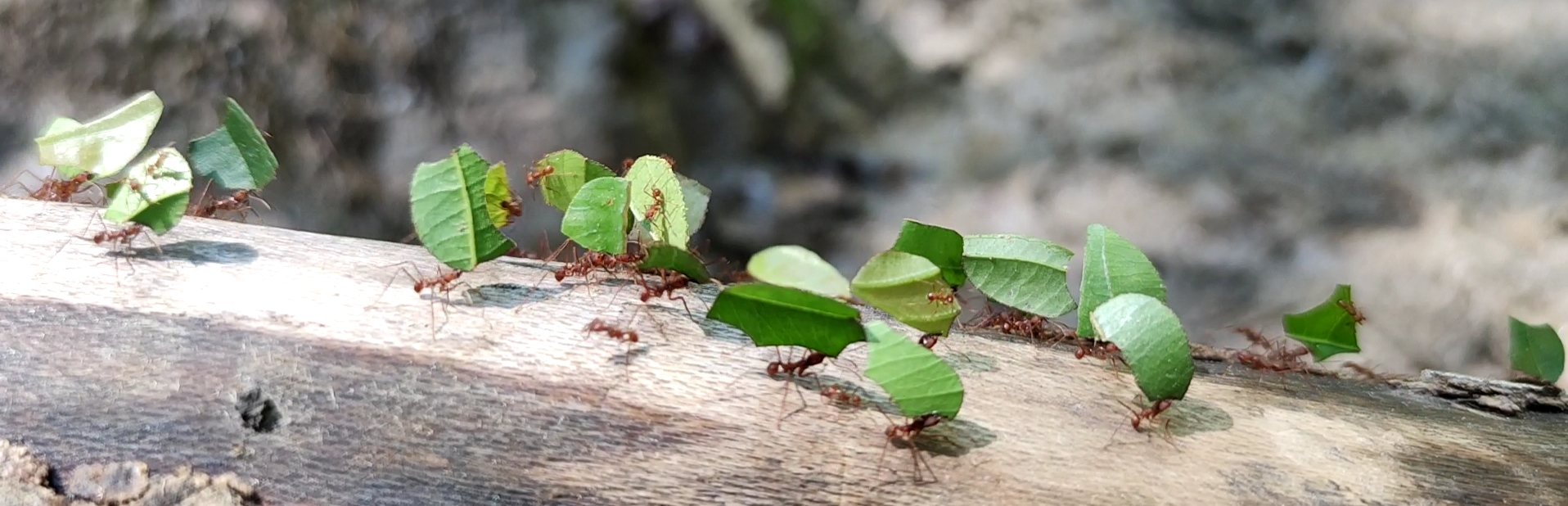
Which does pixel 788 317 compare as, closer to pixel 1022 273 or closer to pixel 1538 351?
pixel 1022 273

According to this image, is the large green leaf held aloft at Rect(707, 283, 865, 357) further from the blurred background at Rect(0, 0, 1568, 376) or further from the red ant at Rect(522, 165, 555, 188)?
the blurred background at Rect(0, 0, 1568, 376)

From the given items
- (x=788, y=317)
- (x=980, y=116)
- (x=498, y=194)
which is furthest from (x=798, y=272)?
(x=980, y=116)

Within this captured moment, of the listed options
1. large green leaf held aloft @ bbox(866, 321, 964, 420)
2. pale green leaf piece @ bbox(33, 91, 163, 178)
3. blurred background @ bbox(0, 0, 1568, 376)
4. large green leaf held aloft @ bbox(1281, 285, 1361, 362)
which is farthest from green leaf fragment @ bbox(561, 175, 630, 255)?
blurred background @ bbox(0, 0, 1568, 376)

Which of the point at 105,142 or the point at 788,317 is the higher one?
the point at 105,142

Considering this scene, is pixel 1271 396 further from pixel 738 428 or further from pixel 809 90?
pixel 809 90

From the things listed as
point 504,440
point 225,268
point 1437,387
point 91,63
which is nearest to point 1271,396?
point 1437,387

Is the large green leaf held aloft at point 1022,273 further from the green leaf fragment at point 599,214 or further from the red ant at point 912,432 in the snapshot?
the green leaf fragment at point 599,214
